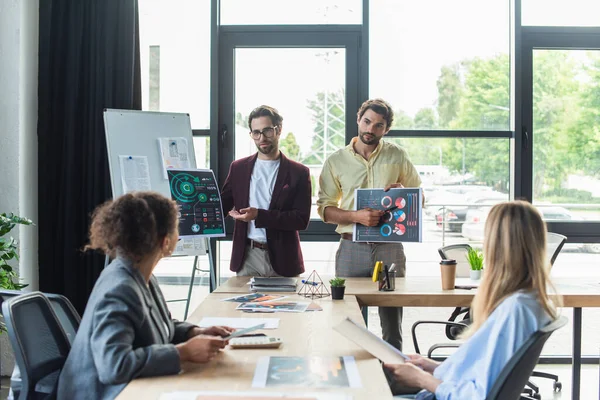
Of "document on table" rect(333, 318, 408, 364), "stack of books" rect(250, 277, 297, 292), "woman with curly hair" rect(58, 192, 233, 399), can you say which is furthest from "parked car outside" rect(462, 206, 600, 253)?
"woman with curly hair" rect(58, 192, 233, 399)

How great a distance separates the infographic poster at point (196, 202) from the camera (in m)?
3.87

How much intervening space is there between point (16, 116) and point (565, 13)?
3.92 m

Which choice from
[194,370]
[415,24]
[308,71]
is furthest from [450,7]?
[194,370]

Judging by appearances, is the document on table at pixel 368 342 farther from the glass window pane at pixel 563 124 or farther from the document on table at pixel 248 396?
the glass window pane at pixel 563 124

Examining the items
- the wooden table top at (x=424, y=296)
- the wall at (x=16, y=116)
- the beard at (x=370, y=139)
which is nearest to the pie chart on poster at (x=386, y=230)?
the wooden table top at (x=424, y=296)

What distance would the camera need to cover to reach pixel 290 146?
15.4 feet

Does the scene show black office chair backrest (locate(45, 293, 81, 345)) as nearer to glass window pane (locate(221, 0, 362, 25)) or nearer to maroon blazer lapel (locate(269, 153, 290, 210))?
maroon blazer lapel (locate(269, 153, 290, 210))

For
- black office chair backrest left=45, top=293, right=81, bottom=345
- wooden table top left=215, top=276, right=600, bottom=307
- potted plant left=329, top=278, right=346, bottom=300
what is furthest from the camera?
wooden table top left=215, top=276, right=600, bottom=307

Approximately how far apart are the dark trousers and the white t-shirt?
52cm

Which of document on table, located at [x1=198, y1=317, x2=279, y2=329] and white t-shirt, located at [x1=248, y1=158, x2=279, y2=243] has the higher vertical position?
white t-shirt, located at [x1=248, y1=158, x2=279, y2=243]

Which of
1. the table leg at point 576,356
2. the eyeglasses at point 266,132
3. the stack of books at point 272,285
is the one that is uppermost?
the eyeglasses at point 266,132

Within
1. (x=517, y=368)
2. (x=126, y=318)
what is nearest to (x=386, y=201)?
(x=517, y=368)

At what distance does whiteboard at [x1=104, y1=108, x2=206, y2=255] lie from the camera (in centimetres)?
405

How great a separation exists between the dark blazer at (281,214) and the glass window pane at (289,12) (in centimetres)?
139
